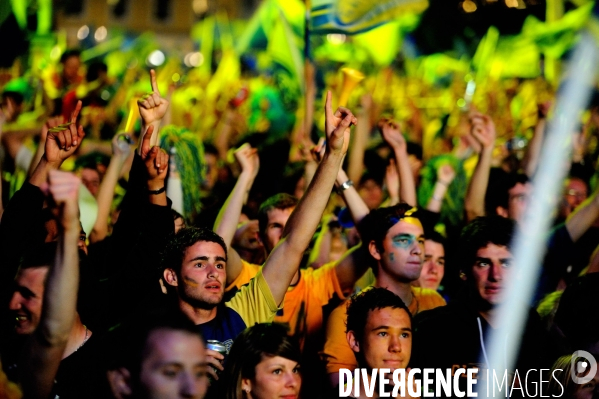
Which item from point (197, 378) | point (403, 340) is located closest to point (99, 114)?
point (403, 340)

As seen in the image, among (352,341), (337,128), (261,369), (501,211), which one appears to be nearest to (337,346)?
(352,341)

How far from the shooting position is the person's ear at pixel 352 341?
12.7 ft

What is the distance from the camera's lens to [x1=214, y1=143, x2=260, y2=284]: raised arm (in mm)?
4742

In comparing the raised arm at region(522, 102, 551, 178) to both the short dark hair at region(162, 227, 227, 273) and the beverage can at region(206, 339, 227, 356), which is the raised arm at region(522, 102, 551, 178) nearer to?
the short dark hair at region(162, 227, 227, 273)

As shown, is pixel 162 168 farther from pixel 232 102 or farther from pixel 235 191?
pixel 232 102

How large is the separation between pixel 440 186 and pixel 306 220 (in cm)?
238

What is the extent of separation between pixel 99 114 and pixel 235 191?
3808mm

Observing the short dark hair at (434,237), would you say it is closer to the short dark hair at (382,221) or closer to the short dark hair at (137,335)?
the short dark hair at (382,221)

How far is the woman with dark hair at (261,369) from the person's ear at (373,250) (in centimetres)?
142

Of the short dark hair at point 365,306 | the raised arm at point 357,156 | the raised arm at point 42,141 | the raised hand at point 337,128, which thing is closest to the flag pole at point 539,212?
the short dark hair at point 365,306

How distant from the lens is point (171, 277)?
13.1 feet

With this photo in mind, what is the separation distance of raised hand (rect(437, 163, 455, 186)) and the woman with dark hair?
302 centimetres

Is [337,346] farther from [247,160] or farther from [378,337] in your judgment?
[247,160]

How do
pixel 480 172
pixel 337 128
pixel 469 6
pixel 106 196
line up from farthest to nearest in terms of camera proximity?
pixel 469 6
pixel 480 172
pixel 106 196
pixel 337 128
